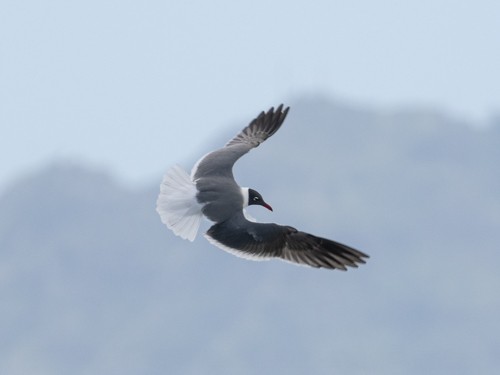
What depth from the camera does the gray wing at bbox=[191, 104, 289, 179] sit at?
19.1 m

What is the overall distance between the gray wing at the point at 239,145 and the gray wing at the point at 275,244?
1.34 meters

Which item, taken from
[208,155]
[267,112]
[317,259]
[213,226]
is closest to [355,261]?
[317,259]

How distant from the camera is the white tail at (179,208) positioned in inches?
698

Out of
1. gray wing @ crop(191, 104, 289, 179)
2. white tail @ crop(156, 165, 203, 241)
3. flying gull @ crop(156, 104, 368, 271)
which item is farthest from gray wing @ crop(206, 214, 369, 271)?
gray wing @ crop(191, 104, 289, 179)

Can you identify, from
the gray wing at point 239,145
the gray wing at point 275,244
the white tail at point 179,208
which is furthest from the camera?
the gray wing at point 239,145

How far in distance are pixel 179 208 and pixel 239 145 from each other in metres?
3.17

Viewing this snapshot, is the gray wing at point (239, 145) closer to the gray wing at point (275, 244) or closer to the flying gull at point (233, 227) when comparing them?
the flying gull at point (233, 227)

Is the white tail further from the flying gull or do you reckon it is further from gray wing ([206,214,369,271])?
gray wing ([206,214,369,271])

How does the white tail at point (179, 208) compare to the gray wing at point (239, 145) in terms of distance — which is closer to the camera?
the white tail at point (179, 208)

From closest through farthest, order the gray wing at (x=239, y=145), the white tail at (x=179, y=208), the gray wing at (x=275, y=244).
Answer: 1. the gray wing at (x=275, y=244)
2. the white tail at (x=179, y=208)
3. the gray wing at (x=239, y=145)

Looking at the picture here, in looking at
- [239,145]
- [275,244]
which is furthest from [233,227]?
[239,145]

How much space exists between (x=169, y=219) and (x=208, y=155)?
7.17ft

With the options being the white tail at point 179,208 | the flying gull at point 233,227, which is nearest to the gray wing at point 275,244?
the flying gull at point 233,227

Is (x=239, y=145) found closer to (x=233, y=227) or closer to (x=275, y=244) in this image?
(x=275, y=244)
